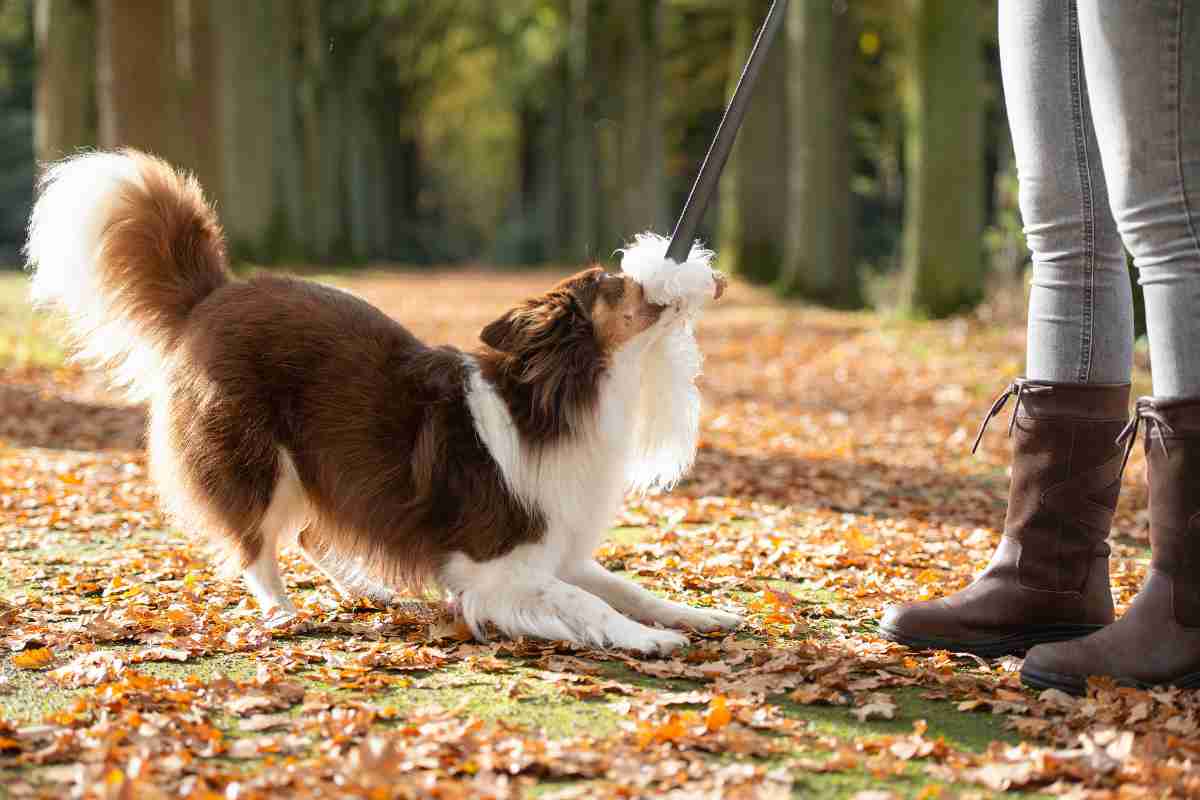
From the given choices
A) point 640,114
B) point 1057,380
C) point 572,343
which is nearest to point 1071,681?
point 1057,380

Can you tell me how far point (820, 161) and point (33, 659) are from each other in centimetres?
1511

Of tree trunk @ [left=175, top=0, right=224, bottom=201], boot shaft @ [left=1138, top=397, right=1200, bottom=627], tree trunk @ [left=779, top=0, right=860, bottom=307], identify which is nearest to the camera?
boot shaft @ [left=1138, top=397, right=1200, bottom=627]

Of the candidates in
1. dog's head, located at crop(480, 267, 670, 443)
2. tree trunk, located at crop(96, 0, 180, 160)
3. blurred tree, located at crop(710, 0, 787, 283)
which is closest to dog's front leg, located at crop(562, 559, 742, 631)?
dog's head, located at crop(480, 267, 670, 443)

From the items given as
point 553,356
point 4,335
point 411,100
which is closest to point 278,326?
point 553,356

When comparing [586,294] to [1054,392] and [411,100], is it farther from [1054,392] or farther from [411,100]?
[411,100]

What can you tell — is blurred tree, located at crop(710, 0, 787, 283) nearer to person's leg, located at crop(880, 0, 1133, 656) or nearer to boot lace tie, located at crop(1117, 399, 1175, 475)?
person's leg, located at crop(880, 0, 1133, 656)

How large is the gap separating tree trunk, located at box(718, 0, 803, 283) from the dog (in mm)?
16973

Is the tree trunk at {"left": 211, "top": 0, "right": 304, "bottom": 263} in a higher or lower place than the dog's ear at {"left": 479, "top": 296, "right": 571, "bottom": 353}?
higher

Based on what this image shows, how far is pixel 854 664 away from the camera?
3.61 metres

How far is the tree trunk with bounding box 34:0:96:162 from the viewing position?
1920 cm

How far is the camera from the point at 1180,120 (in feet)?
10.1

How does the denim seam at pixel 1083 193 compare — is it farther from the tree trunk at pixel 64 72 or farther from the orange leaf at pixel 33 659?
the tree trunk at pixel 64 72

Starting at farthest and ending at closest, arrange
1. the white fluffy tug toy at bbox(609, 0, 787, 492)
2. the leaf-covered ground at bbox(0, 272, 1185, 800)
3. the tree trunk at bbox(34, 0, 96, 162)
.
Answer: the tree trunk at bbox(34, 0, 96, 162) → the white fluffy tug toy at bbox(609, 0, 787, 492) → the leaf-covered ground at bbox(0, 272, 1185, 800)

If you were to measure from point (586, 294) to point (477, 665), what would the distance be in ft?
3.54
